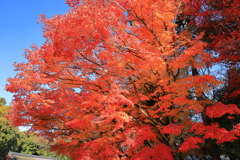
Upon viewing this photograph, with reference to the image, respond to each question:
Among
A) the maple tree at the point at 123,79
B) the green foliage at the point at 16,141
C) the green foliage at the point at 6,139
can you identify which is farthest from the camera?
the green foliage at the point at 16,141

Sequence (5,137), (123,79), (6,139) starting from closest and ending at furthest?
(123,79), (5,137), (6,139)

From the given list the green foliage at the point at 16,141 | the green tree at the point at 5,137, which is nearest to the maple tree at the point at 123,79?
the green foliage at the point at 16,141

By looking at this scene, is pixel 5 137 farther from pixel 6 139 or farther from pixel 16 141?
pixel 16 141

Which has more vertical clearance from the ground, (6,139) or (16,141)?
(6,139)

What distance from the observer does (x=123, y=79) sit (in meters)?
9.64

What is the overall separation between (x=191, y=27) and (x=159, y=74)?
5.89 m

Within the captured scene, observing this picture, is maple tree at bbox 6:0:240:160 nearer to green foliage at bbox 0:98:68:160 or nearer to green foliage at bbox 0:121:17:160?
green foliage at bbox 0:98:68:160

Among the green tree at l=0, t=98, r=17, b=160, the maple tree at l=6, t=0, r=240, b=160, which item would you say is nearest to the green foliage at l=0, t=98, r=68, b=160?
the green tree at l=0, t=98, r=17, b=160

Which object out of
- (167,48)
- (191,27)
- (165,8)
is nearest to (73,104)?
(167,48)

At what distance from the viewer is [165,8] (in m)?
7.73

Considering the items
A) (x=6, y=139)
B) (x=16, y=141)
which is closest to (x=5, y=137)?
(x=6, y=139)

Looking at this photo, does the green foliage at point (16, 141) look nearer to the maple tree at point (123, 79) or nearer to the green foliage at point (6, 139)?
the green foliage at point (6, 139)

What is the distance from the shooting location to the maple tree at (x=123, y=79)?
7.35 metres

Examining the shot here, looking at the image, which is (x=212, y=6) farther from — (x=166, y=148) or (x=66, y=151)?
(x=66, y=151)
